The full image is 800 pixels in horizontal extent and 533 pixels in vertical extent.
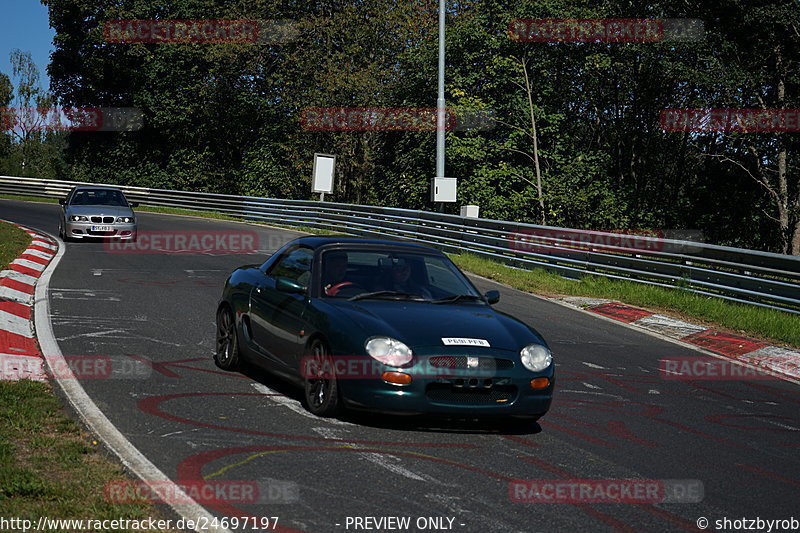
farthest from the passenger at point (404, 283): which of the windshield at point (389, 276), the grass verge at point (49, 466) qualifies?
the grass verge at point (49, 466)

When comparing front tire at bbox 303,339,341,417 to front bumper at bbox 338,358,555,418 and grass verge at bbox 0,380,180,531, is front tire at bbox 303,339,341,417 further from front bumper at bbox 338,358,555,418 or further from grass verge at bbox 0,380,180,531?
grass verge at bbox 0,380,180,531

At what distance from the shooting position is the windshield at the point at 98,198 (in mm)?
23656

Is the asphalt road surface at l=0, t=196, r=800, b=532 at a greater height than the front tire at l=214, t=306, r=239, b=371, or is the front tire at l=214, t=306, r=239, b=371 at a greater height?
the front tire at l=214, t=306, r=239, b=371

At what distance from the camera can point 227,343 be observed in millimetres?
9023

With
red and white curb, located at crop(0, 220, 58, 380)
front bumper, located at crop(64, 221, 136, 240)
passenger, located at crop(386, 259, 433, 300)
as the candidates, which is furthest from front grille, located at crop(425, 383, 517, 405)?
front bumper, located at crop(64, 221, 136, 240)

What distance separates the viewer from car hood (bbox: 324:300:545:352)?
6.92 m


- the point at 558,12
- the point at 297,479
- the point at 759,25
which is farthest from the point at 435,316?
the point at 558,12

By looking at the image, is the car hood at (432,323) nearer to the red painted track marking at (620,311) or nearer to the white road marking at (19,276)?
the red painted track marking at (620,311)

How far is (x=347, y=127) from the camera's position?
4450cm

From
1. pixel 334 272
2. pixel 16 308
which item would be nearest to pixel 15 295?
pixel 16 308

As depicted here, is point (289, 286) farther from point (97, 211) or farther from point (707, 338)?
point (97, 211)

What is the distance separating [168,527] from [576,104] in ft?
123

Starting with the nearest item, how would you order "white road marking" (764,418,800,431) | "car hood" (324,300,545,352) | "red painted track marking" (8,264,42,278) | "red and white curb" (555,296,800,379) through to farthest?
"car hood" (324,300,545,352) < "white road marking" (764,418,800,431) < "red and white curb" (555,296,800,379) < "red painted track marking" (8,264,42,278)

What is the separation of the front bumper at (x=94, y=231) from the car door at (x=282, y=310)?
15120 millimetres
